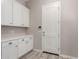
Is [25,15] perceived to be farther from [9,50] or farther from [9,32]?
[9,50]

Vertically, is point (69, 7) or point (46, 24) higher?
point (69, 7)

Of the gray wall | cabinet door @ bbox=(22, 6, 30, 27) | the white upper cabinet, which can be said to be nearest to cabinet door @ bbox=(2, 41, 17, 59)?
the white upper cabinet

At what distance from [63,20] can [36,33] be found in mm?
1563

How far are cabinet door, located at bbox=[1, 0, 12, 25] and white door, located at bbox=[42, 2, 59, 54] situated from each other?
166 cm

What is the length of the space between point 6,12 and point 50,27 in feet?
6.65

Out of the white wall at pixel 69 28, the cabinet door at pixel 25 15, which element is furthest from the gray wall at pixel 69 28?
the cabinet door at pixel 25 15

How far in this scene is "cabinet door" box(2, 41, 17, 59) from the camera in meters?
1.98

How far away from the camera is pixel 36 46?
3.85 meters

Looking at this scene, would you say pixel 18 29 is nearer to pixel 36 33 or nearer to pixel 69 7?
pixel 36 33

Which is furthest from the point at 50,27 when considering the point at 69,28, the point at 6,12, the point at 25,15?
the point at 6,12

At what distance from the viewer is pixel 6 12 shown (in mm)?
2355

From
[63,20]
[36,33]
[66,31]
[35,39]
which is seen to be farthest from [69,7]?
[35,39]

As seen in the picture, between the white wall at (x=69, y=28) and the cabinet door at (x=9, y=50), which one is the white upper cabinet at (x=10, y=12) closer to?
the cabinet door at (x=9, y=50)

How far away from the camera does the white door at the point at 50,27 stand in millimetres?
3297
